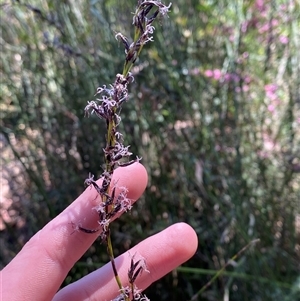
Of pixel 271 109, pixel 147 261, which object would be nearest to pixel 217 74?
pixel 271 109

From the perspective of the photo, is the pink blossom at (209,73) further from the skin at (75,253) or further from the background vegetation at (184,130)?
the skin at (75,253)

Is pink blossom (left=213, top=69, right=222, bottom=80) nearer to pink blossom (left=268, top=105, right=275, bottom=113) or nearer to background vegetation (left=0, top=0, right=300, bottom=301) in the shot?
background vegetation (left=0, top=0, right=300, bottom=301)

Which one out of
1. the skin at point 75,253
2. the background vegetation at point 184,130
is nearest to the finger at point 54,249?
the skin at point 75,253

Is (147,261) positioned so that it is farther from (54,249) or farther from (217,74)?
(217,74)

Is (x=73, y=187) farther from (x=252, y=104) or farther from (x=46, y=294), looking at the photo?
(x=46, y=294)

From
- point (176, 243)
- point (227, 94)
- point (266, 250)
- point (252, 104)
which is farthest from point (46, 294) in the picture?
point (252, 104)

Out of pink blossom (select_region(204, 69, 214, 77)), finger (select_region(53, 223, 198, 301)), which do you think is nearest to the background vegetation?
pink blossom (select_region(204, 69, 214, 77))
